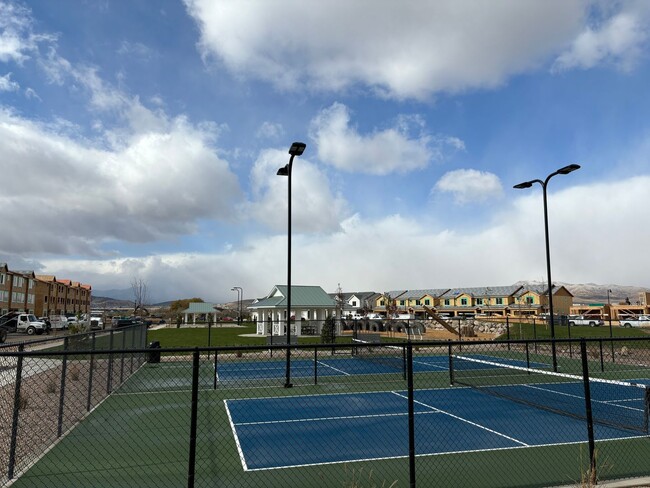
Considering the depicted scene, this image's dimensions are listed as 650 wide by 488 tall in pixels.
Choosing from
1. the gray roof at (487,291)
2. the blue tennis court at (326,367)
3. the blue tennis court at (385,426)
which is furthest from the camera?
the gray roof at (487,291)

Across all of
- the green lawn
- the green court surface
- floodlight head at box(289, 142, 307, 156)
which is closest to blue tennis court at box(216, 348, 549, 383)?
the green court surface

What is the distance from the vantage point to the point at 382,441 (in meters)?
9.59

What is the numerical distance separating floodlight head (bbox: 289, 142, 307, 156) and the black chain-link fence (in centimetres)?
643

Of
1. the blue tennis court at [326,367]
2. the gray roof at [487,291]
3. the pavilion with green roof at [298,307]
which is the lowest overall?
the blue tennis court at [326,367]

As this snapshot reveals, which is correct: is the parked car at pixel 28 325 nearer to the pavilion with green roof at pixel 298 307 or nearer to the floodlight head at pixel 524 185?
the pavilion with green roof at pixel 298 307

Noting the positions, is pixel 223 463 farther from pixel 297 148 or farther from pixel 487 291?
pixel 487 291

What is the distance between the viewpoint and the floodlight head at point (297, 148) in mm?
14969

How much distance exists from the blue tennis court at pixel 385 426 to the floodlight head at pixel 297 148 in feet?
24.8

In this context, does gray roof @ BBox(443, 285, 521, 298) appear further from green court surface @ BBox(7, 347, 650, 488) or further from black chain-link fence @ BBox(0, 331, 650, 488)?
green court surface @ BBox(7, 347, 650, 488)

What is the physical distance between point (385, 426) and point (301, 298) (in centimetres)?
3866

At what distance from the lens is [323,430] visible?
10.6 metres

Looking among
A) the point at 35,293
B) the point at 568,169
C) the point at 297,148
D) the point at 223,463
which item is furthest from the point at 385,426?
the point at 35,293

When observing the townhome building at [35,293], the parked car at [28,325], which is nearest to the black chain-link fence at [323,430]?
the parked car at [28,325]

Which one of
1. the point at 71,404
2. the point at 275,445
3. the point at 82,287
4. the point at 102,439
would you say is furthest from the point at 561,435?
the point at 82,287
